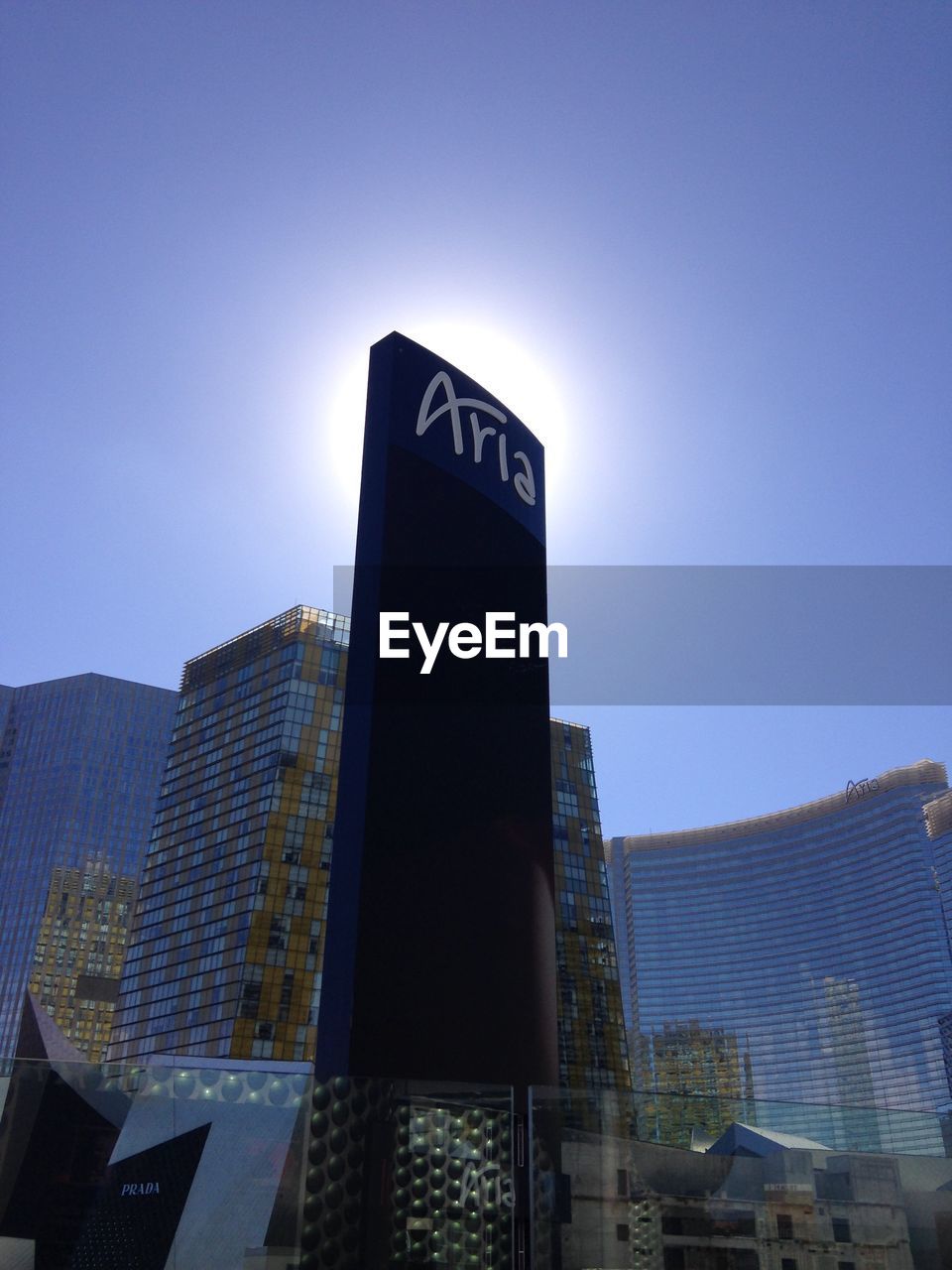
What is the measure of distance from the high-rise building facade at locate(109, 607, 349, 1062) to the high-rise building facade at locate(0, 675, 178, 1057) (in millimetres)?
37923

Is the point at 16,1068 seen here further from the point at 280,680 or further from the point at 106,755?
the point at 106,755

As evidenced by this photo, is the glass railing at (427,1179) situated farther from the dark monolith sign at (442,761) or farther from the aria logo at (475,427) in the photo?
the aria logo at (475,427)

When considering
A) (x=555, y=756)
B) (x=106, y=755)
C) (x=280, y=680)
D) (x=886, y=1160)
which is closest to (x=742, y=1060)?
(x=555, y=756)

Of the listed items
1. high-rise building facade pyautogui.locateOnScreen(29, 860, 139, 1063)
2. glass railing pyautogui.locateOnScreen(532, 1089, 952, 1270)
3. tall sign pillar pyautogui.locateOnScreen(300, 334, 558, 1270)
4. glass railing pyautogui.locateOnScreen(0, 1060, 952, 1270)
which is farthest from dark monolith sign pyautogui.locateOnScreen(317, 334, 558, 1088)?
high-rise building facade pyautogui.locateOnScreen(29, 860, 139, 1063)

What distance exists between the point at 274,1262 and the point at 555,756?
84511 millimetres

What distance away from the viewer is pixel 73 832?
503 ft

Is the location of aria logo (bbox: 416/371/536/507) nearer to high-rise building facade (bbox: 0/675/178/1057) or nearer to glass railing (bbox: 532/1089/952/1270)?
glass railing (bbox: 532/1089/952/1270)

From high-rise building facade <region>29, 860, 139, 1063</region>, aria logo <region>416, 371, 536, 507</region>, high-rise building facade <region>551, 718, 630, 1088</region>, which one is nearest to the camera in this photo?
aria logo <region>416, 371, 536, 507</region>

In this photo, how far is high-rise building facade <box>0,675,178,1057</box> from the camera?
144m

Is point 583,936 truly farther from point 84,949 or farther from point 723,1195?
point 84,949

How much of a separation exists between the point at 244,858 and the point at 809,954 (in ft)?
291

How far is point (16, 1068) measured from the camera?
11.0m

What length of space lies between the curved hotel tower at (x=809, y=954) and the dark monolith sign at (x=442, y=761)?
13765 centimetres

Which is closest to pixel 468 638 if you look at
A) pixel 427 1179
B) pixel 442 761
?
pixel 442 761
